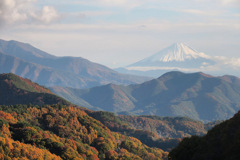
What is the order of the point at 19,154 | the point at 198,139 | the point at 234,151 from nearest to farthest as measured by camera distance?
the point at 234,151 → the point at 198,139 → the point at 19,154

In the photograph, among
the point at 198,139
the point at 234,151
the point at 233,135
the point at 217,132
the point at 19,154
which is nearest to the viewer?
the point at 234,151

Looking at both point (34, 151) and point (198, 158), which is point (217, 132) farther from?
point (34, 151)

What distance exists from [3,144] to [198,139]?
254 ft

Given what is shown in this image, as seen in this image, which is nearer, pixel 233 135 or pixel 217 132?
pixel 233 135

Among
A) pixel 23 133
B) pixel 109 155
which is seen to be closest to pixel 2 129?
pixel 23 133

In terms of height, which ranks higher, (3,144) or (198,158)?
(198,158)

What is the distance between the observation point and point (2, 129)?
158 metres

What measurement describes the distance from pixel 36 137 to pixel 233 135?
108m

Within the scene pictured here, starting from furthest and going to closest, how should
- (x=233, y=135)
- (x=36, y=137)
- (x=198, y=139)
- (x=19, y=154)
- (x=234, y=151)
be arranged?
(x=36, y=137), (x=19, y=154), (x=198, y=139), (x=233, y=135), (x=234, y=151)

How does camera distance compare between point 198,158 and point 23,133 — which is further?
point 23,133

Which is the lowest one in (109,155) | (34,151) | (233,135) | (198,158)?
(109,155)

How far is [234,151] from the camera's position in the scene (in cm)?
5747

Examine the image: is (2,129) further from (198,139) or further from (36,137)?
(198,139)

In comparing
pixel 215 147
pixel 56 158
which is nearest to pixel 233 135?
pixel 215 147
